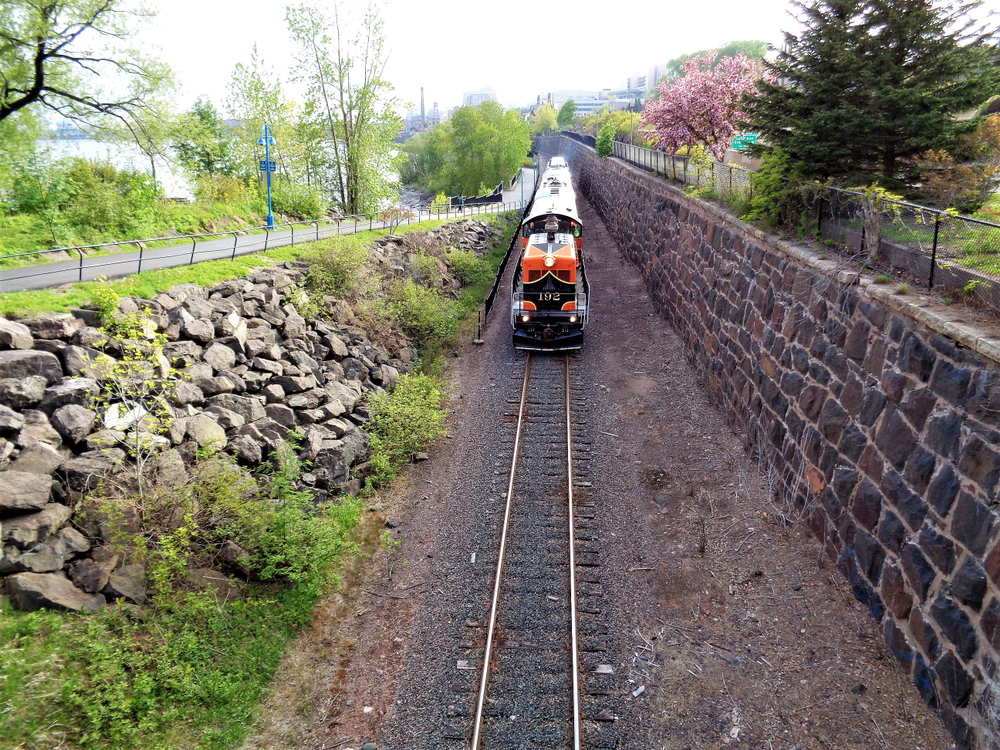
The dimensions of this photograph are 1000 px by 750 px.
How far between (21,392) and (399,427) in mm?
6450

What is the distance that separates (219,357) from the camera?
37.6ft

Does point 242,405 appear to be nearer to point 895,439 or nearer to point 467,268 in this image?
point 895,439

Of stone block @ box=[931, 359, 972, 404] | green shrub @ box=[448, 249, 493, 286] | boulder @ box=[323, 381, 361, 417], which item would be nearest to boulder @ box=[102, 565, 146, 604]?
boulder @ box=[323, 381, 361, 417]

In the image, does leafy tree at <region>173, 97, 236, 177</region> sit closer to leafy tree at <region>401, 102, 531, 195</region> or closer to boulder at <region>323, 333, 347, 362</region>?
boulder at <region>323, 333, 347, 362</region>

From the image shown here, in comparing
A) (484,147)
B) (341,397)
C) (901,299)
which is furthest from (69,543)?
(484,147)

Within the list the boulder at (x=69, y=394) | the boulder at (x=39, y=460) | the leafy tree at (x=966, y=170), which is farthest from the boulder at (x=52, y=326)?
the leafy tree at (x=966, y=170)

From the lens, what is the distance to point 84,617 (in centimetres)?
696

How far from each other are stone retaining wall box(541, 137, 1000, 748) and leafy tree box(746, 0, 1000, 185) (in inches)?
90.4

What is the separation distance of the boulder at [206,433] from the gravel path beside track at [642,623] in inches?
119

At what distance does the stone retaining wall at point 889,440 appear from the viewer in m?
5.97

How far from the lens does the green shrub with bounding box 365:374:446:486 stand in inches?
471

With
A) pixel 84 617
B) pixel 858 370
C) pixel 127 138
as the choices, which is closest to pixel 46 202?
pixel 127 138

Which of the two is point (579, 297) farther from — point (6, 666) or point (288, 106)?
point (288, 106)

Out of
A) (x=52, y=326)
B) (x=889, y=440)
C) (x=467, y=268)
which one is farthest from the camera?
(x=467, y=268)
